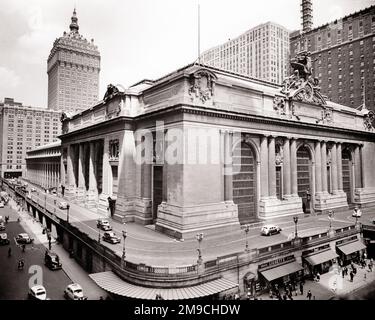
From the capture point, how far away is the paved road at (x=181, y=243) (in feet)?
92.3

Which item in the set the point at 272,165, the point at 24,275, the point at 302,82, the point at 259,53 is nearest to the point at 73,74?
the point at 259,53

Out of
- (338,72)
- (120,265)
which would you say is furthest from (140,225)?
(338,72)

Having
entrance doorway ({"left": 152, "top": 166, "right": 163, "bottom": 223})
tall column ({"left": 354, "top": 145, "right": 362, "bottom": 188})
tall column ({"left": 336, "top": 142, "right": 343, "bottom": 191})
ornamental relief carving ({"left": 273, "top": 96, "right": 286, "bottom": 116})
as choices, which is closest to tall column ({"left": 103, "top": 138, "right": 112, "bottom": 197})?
entrance doorway ({"left": 152, "top": 166, "right": 163, "bottom": 223})

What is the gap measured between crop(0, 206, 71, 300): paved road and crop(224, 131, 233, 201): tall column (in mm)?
21472

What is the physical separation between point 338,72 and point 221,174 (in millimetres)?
71077

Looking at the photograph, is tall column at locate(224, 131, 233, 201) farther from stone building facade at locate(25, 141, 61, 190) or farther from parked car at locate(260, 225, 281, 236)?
stone building facade at locate(25, 141, 61, 190)

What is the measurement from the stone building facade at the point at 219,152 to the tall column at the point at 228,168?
14cm

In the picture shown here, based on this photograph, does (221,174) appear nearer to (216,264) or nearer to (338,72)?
(216,264)

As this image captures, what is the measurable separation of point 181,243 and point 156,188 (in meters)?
12.4

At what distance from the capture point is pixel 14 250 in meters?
42.0

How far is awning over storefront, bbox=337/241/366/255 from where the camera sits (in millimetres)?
34916

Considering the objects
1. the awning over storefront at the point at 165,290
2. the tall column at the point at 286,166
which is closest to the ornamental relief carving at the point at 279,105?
the tall column at the point at 286,166

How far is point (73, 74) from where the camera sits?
13600cm
